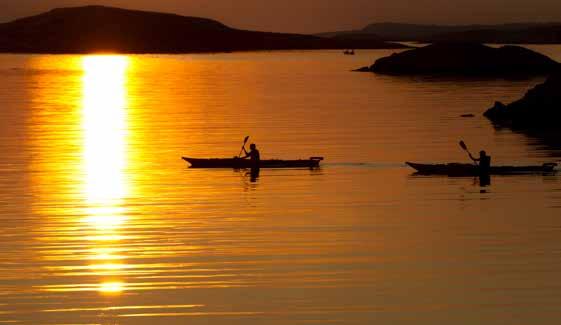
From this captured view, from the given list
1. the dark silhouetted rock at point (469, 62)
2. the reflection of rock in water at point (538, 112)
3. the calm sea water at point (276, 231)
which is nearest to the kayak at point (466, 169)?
the calm sea water at point (276, 231)

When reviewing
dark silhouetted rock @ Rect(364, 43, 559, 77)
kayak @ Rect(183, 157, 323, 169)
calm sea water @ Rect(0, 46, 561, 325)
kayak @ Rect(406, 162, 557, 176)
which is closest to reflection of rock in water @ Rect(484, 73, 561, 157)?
calm sea water @ Rect(0, 46, 561, 325)

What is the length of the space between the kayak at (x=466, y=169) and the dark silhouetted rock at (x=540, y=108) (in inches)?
982

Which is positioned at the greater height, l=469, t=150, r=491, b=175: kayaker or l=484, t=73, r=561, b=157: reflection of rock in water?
l=469, t=150, r=491, b=175: kayaker

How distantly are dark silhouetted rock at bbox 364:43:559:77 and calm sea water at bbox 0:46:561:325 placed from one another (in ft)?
280

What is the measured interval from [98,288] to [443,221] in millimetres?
11447

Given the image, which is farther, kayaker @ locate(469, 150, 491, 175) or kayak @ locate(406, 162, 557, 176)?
kayak @ locate(406, 162, 557, 176)

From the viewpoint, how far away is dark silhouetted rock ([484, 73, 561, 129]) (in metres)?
66.4

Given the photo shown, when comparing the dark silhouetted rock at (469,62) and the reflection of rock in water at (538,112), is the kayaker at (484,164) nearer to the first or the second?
the reflection of rock in water at (538,112)

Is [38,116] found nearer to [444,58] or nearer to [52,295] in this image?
[52,295]

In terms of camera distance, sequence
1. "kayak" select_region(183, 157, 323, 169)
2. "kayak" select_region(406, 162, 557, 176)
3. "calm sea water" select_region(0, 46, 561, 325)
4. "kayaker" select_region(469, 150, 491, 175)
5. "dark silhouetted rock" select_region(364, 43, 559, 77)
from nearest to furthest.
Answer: "calm sea water" select_region(0, 46, 561, 325)
"kayaker" select_region(469, 150, 491, 175)
"kayak" select_region(406, 162, 557, 176)
"kayak" select_region(183, 157, 323, 169)
"dark silhouetted rock" select_region(364, 43, 559, 77)

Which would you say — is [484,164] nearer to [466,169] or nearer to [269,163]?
[466,169]

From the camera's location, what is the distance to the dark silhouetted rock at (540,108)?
218 ft

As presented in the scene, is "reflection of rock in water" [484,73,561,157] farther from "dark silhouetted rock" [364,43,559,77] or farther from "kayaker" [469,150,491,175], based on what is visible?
"dark silhouetted rock" [364,43,559,77]

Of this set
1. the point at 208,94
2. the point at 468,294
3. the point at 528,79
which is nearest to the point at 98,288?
the point at 468,294
